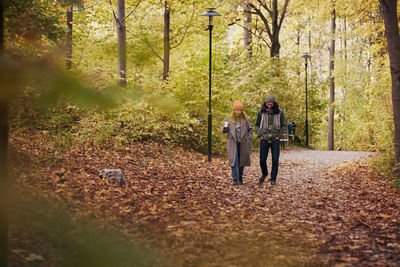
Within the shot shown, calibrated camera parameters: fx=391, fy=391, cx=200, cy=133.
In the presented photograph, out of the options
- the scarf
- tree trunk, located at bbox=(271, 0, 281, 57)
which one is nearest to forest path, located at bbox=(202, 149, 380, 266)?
the scarf

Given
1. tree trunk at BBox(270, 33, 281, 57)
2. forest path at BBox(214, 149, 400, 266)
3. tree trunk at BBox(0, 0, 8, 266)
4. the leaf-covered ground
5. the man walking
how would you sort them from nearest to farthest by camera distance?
tree trunk at BBox(0, 0, 8, 266)
the leaf-covered ground
forest path at BBox(214, 149, 400, 266)
the man walking
tree trunk at BBox(270, 33, 281, 57)

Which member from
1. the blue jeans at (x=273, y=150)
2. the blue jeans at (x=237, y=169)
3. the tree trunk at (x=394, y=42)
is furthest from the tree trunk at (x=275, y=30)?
the blue jeans at (x=237, y=169)

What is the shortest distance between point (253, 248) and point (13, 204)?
348cm

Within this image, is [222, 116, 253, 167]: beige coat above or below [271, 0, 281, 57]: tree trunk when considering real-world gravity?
below

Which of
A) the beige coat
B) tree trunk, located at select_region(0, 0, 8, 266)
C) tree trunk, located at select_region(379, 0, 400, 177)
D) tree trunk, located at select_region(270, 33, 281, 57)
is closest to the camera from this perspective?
tree trunk, located at select_region(0, 0, 8, 266)

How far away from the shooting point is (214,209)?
21.8ft

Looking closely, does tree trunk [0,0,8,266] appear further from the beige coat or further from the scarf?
the scarf

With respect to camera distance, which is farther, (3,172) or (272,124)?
(272,124)

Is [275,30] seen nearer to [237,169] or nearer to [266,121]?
[266,121]

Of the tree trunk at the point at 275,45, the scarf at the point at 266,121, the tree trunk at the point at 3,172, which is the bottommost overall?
the tree trunk at the point at 3,172

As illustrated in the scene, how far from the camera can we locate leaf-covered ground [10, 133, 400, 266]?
416 cm

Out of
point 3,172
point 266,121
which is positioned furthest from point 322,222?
point 3,172

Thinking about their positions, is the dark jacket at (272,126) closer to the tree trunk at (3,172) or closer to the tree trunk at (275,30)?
the tree trunk at (3,172)

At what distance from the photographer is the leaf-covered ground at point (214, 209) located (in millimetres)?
4160
